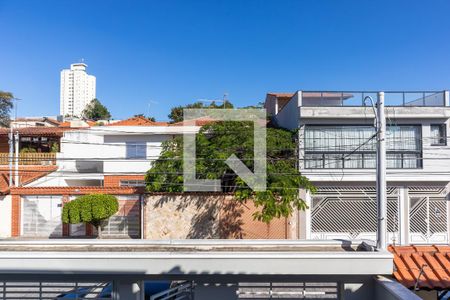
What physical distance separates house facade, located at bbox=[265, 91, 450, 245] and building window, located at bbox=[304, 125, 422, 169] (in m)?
0.04

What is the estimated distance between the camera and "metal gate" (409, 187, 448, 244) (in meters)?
12.7

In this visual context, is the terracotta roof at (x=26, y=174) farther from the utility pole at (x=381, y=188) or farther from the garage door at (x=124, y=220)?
the utility pole at (x=381, y=188)

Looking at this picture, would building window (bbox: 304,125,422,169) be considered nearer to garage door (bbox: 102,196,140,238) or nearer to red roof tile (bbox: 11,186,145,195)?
garage door (bbox: 102,196,140,238)

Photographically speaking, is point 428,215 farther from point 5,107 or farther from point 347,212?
point 5,107

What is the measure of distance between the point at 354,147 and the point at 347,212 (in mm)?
2530

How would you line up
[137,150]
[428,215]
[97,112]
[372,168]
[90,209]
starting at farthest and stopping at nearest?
1. [97,112]
2. [137,150]
3. [372,168]
4. [428,215]
5. [90,209]

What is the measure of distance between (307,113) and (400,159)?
4009 millimetres

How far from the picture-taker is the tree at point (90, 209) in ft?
41.0

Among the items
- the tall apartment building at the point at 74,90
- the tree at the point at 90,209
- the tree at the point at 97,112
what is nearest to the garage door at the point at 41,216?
the tree at the point at 90,209

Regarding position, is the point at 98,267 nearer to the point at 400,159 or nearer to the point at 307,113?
the point at 307,113

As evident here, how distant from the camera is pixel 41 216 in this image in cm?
1405

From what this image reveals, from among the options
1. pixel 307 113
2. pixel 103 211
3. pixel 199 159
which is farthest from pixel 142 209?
pixel 307 113

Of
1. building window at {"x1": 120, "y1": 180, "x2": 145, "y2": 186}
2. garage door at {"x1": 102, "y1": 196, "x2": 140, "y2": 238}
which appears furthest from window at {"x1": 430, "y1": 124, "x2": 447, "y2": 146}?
building window at {"x1": 120, "y1": 180, "x2": 145, "y2": 186}

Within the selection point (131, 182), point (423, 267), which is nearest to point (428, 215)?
point (423, 267)
